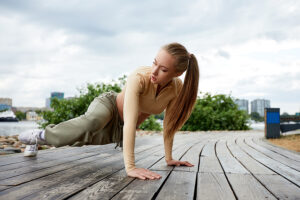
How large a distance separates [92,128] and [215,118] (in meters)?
8.49

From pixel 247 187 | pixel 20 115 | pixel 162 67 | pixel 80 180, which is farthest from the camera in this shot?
pixel 20 115

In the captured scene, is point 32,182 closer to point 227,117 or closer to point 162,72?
point 162,72

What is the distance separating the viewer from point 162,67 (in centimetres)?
173

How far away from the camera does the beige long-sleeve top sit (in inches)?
68.2

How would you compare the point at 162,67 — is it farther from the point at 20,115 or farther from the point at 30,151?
the point at 20,115

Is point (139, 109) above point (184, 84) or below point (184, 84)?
below

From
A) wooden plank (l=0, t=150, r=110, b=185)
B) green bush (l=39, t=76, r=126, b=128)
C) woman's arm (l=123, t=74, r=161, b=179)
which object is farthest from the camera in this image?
green bush (l=39, t=76, r=126, b=128)

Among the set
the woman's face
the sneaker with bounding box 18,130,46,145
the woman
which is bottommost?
the sneaker with bounding box 18,130,46,145

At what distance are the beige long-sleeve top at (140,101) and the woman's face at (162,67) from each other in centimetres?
15

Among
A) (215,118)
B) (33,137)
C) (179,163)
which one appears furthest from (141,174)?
(215,118)

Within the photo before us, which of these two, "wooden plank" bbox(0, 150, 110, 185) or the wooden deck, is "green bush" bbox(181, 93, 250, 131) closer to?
the wooden deck

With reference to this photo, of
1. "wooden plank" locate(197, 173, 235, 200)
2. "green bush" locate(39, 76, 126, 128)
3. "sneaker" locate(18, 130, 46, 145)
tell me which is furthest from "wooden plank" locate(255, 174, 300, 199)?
"green bush" locate(39, 76, 126, 128)

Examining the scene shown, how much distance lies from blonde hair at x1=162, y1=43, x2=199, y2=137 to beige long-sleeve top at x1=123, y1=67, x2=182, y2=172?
0.05 meters

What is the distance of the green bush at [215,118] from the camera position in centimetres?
1012
